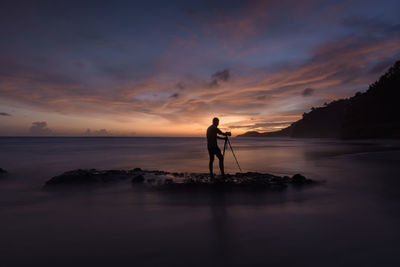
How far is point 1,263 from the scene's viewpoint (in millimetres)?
3645

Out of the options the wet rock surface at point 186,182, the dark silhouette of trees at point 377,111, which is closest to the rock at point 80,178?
the wet rock surface at point 186,182

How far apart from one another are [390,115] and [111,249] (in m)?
82.0

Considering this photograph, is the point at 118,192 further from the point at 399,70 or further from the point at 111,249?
the point at 399,70

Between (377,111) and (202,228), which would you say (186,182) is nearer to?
(202,228)

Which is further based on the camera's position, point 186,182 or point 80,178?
point 80,178

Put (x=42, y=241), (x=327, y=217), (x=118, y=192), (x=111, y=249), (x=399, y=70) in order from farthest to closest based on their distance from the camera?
(x=399, y=70)
(x=118, y=192)
(x=327, y=217)
(x=42, y=241)
(x=111, y=249)

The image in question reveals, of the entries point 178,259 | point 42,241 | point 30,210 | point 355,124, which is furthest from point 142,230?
point 355,124

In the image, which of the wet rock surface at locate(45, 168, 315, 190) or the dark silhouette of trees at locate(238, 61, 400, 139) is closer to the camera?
the wet rock surface at locate(45, 168, 315, 190)

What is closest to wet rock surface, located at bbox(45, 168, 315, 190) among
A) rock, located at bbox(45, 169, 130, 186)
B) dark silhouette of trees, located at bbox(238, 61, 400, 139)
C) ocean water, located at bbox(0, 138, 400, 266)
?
rock, located at bbox(45, 169, 130, 186)

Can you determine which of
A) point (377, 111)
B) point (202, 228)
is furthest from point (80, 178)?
point (377, 111)

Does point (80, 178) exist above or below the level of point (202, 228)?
above

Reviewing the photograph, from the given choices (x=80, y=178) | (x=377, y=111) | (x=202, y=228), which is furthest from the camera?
(x=377, y=111)

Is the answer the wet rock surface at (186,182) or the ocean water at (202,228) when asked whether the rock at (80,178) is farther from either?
the ocean water at (202,228)

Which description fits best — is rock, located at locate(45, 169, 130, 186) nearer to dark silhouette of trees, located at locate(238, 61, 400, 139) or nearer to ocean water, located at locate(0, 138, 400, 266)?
ocean water, located at locate(0, 138, 400, 266)
